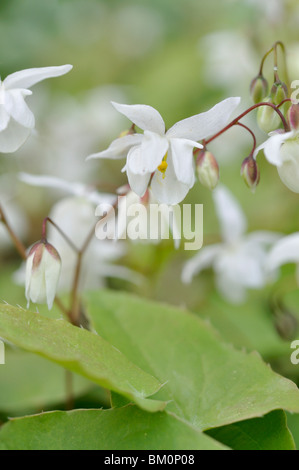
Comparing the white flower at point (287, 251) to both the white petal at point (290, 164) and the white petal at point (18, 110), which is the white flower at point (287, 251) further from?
the white petal at point (18, 110)

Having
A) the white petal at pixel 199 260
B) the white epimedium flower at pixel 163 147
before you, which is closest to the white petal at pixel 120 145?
the white epimedium flower at pixel 163 147

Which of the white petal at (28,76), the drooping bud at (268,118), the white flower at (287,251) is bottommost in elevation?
the white flower at (287,251)

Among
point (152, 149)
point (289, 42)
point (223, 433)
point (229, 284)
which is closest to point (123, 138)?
point (152, 149)

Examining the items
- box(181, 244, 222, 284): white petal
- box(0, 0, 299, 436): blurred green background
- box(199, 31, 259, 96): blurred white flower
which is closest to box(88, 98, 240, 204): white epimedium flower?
box(0, 0, 299, 436): blurred green background

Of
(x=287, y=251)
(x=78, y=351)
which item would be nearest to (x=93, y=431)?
(x=78, y=351)

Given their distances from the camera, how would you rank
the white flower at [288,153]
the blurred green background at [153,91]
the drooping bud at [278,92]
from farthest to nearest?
1. the blurred green background at [153,91]
2. the drooping bud at [278,92]
3. the white flower at [288,153]

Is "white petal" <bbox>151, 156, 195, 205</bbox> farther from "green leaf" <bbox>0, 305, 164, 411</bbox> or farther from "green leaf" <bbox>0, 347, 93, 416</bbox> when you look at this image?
"green leaf" <bbox>0, 347, 93, 416</bbox>

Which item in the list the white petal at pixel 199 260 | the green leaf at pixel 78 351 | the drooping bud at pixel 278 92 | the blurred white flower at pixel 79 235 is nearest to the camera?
the green leaf at pixel 78 351
